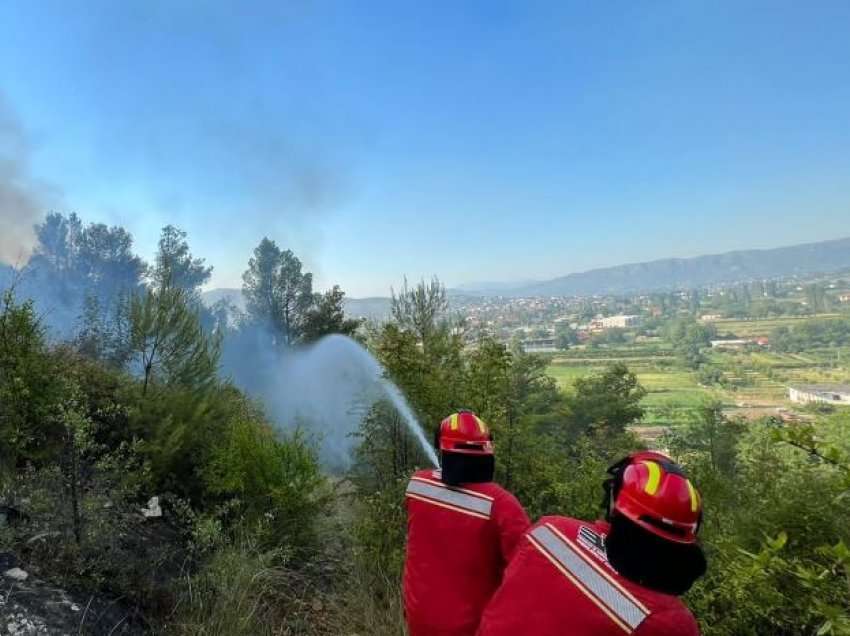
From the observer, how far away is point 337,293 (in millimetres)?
26109

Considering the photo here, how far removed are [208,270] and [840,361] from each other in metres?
41.7

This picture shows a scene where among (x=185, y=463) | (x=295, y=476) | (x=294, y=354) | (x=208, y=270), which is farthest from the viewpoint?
(x=208, y=270)

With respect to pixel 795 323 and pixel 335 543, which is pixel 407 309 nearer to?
pixel 335 543

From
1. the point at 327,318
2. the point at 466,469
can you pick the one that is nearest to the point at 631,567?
the point at 466,469

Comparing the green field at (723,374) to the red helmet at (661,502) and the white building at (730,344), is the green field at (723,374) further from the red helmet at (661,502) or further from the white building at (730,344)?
the red helmet at (661,502)

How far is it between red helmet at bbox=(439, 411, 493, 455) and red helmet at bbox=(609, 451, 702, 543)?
1041 mm

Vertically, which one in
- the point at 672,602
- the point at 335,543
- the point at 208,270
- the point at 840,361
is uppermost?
the point at 208,270

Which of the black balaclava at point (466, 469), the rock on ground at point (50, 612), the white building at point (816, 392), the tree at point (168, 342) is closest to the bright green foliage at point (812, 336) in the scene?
the white building at point (816, 392)

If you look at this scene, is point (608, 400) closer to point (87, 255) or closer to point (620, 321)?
point (87, 255)

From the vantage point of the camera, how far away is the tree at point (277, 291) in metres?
27.6

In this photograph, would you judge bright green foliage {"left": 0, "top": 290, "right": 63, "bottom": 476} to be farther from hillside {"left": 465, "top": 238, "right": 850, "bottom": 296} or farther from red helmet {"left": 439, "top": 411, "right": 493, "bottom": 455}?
hillside {"left": 465, "top": 238, "right": 850, "bottom": 296}

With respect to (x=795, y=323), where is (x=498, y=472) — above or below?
above

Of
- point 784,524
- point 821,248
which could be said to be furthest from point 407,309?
point 821,248

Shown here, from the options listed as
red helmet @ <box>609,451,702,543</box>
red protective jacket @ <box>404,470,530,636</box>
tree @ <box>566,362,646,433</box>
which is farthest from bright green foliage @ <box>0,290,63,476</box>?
tree @ <box>566,362,646,433</box>
